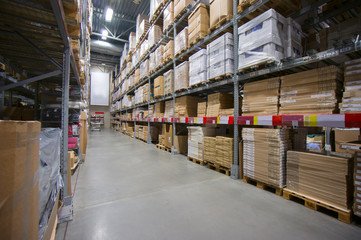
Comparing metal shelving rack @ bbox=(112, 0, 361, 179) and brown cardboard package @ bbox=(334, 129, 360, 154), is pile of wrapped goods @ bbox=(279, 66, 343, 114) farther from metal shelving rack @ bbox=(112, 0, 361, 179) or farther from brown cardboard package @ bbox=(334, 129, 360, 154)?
brown cardboard package @ bbox=(334, 129, 360, 154)

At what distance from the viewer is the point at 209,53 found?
165 inches

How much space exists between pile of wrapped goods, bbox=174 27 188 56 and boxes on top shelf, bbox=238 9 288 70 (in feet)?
7.44

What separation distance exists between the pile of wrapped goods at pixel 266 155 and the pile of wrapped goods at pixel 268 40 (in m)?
1.27

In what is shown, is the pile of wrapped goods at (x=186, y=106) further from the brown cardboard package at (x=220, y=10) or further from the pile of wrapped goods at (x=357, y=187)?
the pile of wrapped goods at (x=357, y=187)

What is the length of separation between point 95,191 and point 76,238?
3.90 ft

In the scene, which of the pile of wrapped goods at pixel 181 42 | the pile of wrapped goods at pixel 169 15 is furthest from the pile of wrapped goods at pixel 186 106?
the pile of wrapped goods at pixel 169 15

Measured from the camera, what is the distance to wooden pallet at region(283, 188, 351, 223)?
2020 mm

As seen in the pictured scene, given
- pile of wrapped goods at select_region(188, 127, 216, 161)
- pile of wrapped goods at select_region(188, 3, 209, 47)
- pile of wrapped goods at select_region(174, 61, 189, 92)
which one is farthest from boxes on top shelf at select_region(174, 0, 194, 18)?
pile of wrapped goods at select_region(188, 127, 216, 161)

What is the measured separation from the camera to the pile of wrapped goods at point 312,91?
→ 2.34m

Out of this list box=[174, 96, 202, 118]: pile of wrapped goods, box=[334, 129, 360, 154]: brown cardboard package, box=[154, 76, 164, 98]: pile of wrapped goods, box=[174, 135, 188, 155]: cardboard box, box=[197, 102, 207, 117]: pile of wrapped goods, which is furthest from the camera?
box=[154, 76, 164, 98]: pile of wrapped goods

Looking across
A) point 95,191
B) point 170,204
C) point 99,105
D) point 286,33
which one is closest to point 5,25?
point 95,191

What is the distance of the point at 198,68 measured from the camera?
4.53 m

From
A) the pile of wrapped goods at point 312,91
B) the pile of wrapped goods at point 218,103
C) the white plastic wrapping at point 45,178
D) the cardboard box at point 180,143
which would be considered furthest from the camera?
the cardboard box at point 180,143

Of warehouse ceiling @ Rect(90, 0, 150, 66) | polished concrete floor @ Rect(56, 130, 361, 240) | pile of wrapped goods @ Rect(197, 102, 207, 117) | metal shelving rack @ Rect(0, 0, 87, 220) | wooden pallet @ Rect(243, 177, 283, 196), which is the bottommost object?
polished concrete floor @ Rect(56, 130, 361, 240)
